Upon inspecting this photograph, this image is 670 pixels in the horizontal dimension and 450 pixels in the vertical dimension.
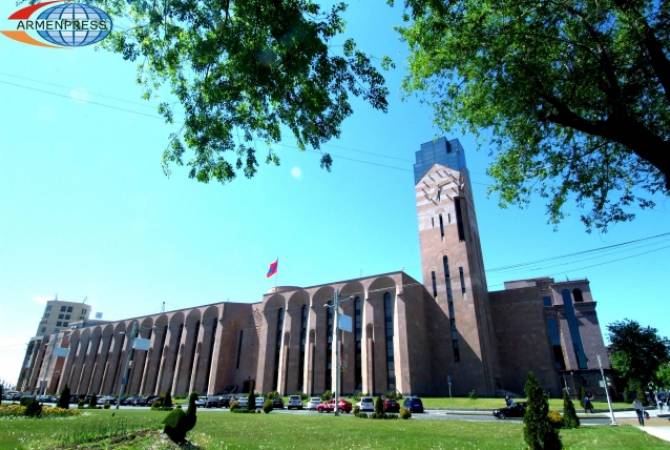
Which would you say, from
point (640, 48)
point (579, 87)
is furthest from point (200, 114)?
point (640, 48)

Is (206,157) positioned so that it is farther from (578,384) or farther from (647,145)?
(578,384)

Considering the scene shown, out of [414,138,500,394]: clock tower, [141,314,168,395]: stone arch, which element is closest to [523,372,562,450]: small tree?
[414,138,500,394]: clock tower

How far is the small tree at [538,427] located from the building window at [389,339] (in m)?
40.8

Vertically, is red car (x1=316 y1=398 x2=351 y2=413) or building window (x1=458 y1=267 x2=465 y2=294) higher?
building window (x1=458 y1=267 x2=465 y2=294)

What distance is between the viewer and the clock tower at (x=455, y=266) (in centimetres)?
4775

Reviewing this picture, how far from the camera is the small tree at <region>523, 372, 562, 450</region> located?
8.38 metres

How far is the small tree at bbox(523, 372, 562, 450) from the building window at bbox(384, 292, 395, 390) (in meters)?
40.8

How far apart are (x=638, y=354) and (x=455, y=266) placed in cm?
2251

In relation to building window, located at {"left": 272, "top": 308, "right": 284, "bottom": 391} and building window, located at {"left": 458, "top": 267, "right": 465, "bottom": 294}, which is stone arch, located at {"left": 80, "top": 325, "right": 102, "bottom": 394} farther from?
building window, located at {"left": 458, "top": 267, "right": 465, "bottom": 294}

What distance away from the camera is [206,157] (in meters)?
8.46

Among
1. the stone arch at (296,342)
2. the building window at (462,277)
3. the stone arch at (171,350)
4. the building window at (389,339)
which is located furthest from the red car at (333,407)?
the stone arch at (171,350)

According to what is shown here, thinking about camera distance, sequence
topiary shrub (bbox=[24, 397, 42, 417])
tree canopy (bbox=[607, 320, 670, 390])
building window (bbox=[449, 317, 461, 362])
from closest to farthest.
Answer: topiary shrub (bbox=[24, 397, 42, 417]) → tree canopy (bbox=[607, 320, 670, 390]) → building window (bbox=[449, 317, 461, 362])

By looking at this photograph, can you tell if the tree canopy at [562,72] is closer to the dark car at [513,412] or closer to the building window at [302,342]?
the dark car at [513,412]

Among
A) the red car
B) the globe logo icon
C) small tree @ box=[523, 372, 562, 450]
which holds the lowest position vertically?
the red car
